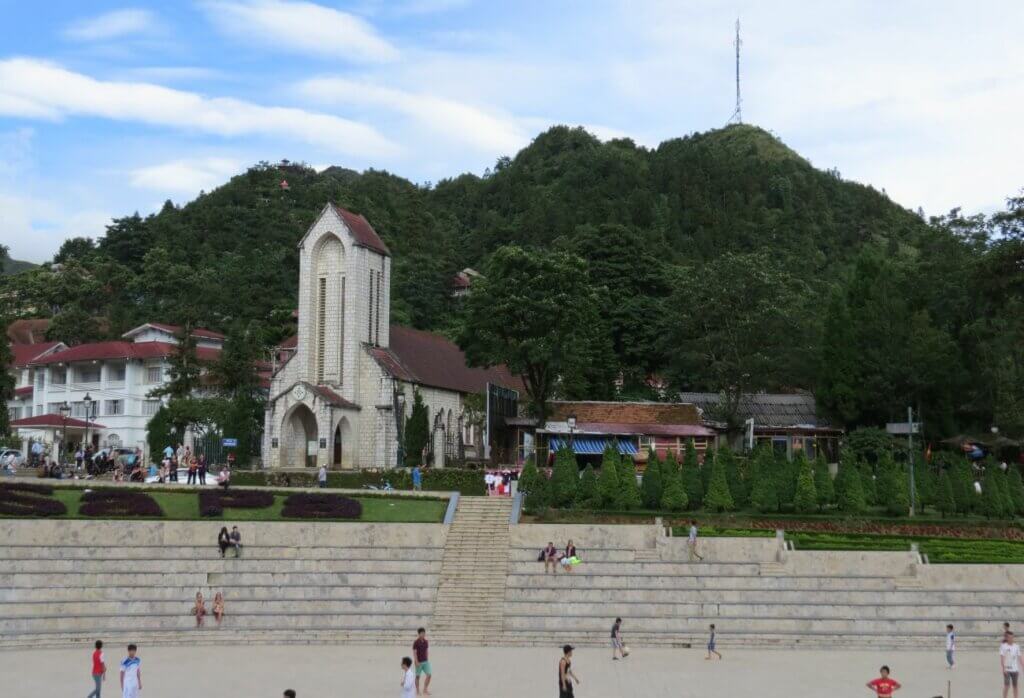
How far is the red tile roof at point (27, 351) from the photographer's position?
221ft

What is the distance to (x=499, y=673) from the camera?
22422 millimetres

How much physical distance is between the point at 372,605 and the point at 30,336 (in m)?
59.9

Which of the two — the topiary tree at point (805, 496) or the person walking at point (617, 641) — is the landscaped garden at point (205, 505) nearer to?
the person walking at point (617, 641)

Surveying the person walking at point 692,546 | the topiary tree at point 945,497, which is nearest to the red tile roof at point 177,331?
the person walking at point 692,546

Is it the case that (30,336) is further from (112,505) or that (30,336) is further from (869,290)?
(869,290)

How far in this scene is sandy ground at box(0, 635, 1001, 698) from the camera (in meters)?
20.3

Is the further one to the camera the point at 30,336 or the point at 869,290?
the point at 30,336

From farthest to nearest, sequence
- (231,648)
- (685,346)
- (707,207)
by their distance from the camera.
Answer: (707,207) < (685,346) < (231,648)

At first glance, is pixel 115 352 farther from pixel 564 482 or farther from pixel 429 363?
pixel 564 482

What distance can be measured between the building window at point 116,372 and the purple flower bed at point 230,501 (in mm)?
30281

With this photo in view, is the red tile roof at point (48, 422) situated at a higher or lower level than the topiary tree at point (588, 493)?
higher

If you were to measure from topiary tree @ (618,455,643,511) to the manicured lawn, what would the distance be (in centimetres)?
586

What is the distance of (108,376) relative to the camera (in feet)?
204

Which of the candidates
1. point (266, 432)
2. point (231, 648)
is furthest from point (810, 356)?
point (231, 648)
